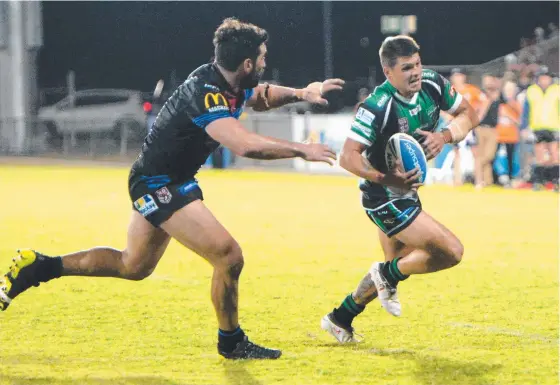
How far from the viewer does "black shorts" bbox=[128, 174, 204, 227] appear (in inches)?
263

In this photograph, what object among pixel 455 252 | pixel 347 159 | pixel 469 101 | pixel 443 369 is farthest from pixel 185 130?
pixel 469 101

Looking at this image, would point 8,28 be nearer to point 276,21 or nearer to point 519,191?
point 276,21

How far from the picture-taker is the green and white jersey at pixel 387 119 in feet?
23.1

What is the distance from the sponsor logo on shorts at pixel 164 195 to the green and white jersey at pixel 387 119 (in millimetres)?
1234

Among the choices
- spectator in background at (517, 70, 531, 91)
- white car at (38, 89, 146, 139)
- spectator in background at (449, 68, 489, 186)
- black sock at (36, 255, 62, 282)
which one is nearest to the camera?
black sock at (36, 255, 62, 282)

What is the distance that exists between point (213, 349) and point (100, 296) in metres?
2.46

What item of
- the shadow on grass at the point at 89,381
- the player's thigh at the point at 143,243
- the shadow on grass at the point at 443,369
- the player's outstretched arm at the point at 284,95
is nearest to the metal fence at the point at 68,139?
the player's outstretched arm at the point at 284,95

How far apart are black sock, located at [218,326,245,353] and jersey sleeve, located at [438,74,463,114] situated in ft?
→ 6.95

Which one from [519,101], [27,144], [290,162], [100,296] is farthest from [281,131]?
[100,296]

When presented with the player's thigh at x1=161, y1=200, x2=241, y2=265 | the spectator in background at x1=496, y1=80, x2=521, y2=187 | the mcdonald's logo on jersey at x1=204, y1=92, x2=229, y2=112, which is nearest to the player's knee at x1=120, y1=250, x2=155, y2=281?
the player's thigh at x1=161, y1=200, x2=241, y2=265

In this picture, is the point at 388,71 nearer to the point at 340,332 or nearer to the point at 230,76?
the point at 230,76

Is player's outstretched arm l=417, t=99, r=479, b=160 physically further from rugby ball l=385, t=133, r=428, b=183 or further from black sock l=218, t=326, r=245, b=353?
black sock l=218, t=326, r=245, b=353

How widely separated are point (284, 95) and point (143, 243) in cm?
143

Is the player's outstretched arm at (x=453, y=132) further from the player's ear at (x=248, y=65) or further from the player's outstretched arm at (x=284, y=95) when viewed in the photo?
the player's ear at (x=248, y=65)
